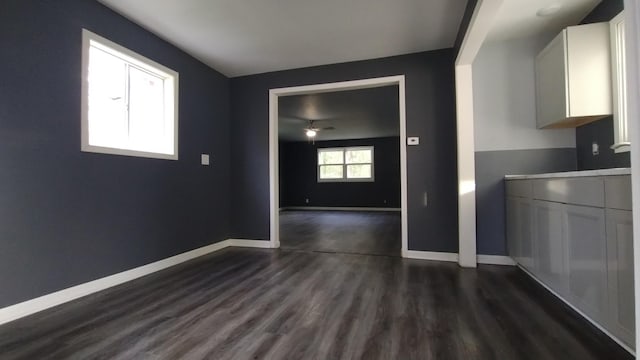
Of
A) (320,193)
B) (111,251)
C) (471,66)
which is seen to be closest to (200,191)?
(111,251)

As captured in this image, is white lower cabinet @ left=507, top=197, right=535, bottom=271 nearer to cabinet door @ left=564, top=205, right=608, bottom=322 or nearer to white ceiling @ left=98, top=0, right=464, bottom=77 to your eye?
cabinet door @ left=564, top=205, right=608, bottom=322

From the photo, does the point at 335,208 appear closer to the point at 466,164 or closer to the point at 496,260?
the point at 496,260

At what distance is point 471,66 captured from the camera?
3193mm

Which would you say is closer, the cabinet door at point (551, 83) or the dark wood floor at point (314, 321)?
the dark wood floor at point (314, 321)

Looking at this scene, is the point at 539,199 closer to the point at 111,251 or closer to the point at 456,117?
the point at 456,117

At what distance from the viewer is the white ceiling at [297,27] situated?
2564 millimetres

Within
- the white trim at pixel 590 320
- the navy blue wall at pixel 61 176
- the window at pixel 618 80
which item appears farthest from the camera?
the window at pixel 618 80

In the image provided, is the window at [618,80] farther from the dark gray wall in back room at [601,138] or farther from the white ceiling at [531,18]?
the white ceiling at [531,18]

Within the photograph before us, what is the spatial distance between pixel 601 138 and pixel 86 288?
Result: 4617 millimetres

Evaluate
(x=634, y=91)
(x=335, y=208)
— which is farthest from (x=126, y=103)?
(x=335, y=208)

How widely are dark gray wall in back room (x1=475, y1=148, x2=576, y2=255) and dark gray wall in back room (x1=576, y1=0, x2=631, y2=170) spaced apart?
0.30 m

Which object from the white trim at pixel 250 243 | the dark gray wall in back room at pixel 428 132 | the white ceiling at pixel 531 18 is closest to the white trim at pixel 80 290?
the white trim at pixel 250 243

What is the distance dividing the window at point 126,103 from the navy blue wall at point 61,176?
3.2 inches

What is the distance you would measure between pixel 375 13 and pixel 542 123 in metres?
2.04
